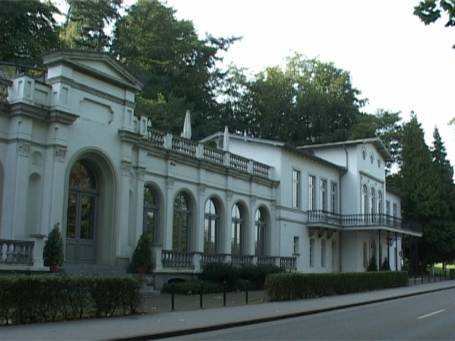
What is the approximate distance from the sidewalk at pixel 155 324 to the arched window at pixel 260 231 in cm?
1480

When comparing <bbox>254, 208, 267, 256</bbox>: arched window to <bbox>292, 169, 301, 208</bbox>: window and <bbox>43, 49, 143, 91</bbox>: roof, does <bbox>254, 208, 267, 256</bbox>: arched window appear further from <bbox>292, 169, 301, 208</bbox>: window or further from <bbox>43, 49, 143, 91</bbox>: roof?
<bbox>43, 49, 143, 91</bbox>: roof

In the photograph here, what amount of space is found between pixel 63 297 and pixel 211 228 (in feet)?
59.3

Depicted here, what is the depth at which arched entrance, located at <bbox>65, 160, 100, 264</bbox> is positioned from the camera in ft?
77.5

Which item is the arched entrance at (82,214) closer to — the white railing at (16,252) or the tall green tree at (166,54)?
the white railing at (16,252)

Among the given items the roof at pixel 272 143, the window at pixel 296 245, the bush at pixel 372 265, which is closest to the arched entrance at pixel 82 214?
the roof at pixel 272 143

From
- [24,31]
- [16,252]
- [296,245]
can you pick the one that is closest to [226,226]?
[296,245]

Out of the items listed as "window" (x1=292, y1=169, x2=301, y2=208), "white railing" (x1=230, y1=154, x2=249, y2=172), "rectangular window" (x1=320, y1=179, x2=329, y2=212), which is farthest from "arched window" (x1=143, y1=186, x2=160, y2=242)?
"rectangular window" (x1=320, y1=179, x2=329, y2=212)

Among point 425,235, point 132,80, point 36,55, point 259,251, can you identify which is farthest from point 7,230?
point 425,235

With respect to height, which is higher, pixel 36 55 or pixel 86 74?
pixel 36 55

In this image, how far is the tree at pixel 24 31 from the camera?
124 ft

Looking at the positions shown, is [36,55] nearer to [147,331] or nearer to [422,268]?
[147,331]

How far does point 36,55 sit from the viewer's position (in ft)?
127

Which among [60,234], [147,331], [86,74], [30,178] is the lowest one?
[147,331]

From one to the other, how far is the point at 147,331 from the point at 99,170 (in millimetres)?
12740
